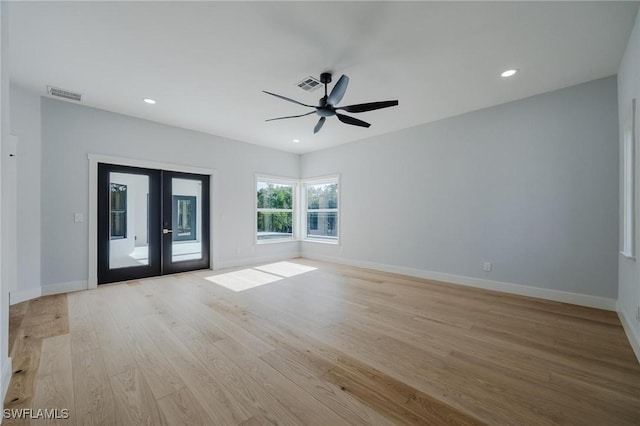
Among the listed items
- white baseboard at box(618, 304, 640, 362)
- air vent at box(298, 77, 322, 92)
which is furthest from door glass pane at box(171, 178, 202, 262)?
white baseboard at box(618, 304, 640, 362)

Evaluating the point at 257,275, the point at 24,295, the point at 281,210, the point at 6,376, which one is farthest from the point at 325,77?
the point at 24,295

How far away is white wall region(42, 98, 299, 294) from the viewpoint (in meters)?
3.85

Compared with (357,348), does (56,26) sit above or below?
above

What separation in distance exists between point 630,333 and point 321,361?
3001mm

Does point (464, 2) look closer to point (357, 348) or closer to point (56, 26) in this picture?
point (357, 348)

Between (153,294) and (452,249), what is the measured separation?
488 centimetres

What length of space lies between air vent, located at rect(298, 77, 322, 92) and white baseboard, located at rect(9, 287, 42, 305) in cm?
469

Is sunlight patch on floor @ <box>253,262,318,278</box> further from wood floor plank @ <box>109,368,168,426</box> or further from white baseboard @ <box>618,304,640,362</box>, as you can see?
white baseboard @ <box>618,304,640,362</box>

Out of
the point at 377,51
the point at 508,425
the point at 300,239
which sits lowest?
the point at 508,425

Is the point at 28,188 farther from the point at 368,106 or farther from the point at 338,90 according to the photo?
the point at 368,106

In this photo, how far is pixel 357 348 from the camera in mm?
2334

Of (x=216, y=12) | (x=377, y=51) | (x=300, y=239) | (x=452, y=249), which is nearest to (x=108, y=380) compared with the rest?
(x=216, y=12)

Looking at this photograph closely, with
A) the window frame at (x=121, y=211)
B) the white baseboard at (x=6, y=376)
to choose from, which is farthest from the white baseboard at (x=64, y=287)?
the white baseboard at (x=6, y=376)

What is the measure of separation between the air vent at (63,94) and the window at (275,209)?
3376 mm
